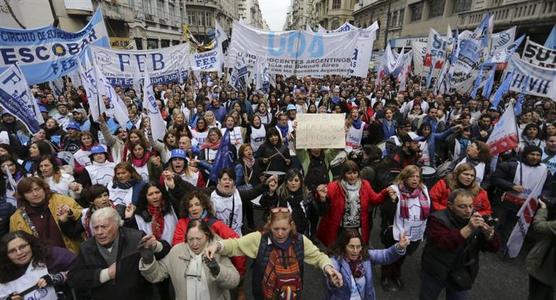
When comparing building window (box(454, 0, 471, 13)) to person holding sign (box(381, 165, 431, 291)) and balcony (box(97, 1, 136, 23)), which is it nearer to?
person holding sign (box(381, 165, 431, 291))

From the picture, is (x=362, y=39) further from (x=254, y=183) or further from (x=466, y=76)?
(x=254, y=183)

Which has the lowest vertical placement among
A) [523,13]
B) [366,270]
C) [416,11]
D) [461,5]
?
[366,270]

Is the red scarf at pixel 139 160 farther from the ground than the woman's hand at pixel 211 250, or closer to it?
closer to it

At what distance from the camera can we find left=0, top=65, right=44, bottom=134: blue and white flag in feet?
15.3

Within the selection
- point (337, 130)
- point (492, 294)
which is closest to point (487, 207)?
point (492, 294)

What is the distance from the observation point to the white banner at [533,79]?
20.5 ft

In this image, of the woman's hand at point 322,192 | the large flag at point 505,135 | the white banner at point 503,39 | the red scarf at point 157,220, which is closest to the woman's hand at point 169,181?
the red scarf at point 157,220

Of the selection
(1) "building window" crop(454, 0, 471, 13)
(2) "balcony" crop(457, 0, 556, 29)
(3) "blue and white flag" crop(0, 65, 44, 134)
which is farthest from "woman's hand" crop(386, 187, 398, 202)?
(1) "building window" crop(454, 0, 471, 13)

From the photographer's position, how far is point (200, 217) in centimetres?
278

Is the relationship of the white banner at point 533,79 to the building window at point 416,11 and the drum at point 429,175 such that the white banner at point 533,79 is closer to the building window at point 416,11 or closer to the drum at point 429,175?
the drum at point 429,175

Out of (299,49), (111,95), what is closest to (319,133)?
(111,95)

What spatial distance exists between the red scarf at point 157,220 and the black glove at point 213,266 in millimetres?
1087

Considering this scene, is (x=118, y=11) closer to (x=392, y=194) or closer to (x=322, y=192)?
(x=322, y=192)

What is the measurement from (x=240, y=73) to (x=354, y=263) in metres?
7.58
